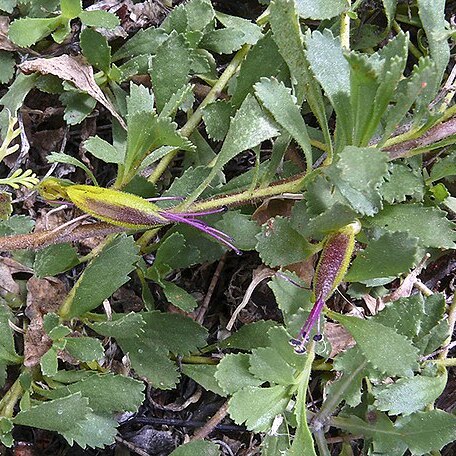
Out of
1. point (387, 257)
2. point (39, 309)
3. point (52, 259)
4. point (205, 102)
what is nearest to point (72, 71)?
point (205, 102)

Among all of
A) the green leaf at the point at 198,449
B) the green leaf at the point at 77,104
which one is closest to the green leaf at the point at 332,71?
the green leaf at the point at 77,104

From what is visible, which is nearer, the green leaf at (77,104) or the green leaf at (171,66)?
the green leaf at (171,66)

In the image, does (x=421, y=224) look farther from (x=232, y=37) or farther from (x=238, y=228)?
(x=232, y=37)

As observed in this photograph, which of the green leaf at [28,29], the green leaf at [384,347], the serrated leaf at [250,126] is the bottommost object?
the green leaf at [384,347]

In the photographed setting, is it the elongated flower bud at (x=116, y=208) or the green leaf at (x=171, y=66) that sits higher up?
the green leaf at (x=171, y=66)

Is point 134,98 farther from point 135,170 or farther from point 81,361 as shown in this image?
point 81,361

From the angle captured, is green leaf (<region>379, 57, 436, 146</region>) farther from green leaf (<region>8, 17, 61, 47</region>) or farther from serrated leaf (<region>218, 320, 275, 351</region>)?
green leaf (<region>8, 17, 61, 47</region>)

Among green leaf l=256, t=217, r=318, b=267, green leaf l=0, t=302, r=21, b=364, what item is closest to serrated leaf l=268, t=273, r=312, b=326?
green leaf l=256, t=217, r=318, b=267

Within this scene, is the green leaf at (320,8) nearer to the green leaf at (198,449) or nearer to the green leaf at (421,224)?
the green leaf at (421,224)
